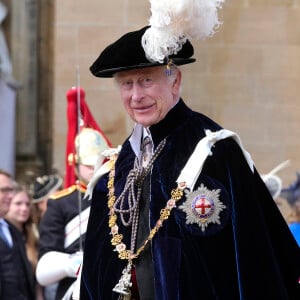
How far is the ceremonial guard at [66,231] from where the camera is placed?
628 centimetres

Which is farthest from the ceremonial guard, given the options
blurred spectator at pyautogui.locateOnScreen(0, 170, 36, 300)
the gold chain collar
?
the gold chain collar

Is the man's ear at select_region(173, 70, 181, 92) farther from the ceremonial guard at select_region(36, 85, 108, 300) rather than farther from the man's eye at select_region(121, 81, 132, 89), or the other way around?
the ceremonial guard at select_region(36, 85, 108, 300)

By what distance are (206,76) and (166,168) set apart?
16.1ft

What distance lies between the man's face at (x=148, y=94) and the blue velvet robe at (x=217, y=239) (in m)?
0.06

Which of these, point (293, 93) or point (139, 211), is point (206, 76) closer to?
point (293, 93)

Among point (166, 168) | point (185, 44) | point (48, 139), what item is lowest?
point (48, 139)

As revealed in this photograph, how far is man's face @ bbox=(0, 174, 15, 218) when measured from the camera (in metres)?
6.87

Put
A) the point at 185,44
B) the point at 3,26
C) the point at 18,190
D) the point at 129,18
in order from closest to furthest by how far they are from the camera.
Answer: the point at 185,44 → the point at 18,190 → the point at 129,18 → the point at 3,26

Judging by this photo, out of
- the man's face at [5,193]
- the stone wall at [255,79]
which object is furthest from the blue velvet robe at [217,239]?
the stone wall at [255,79]

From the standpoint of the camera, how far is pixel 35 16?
1134 centimetres

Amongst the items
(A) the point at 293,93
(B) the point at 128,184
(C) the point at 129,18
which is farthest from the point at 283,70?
(B) the point at 128,184

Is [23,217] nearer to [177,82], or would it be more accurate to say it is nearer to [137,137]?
[137,137]

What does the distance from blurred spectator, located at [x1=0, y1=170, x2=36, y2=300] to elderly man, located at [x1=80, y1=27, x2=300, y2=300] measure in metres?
2.04

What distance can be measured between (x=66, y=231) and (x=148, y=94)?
2.08 meters
